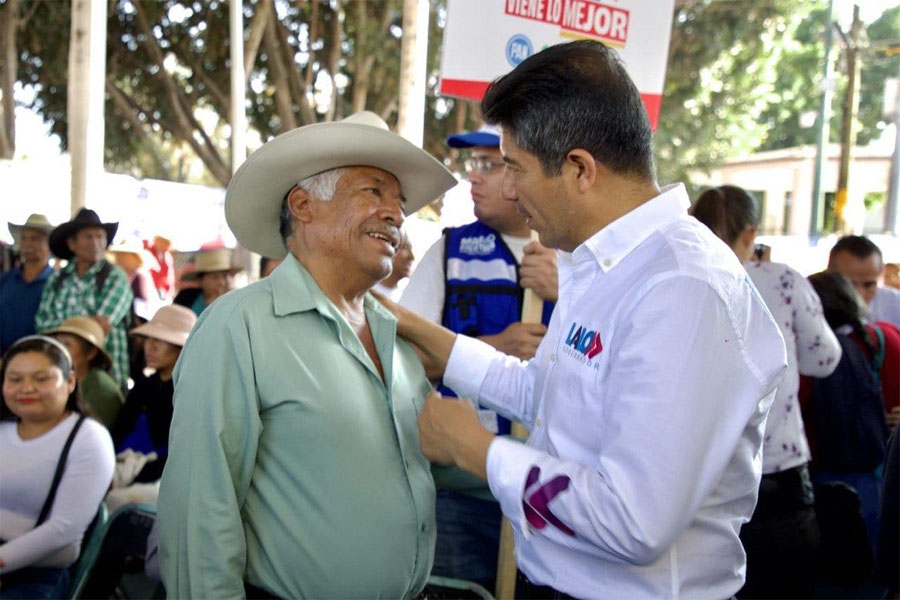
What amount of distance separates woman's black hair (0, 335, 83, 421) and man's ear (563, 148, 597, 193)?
2751mm

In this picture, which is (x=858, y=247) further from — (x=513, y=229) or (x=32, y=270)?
(x=32, y=270)

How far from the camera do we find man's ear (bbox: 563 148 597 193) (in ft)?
5.58

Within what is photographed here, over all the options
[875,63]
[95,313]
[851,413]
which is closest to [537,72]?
[851,413]

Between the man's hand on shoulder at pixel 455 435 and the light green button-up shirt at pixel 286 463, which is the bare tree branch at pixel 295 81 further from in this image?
the man's hand on shoulder at pixel 455 435

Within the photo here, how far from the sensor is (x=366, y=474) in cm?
218

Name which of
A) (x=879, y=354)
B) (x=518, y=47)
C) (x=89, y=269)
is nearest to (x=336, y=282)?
(x=518, y=47)

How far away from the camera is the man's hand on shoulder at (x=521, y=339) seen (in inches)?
115

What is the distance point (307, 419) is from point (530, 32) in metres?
2.24

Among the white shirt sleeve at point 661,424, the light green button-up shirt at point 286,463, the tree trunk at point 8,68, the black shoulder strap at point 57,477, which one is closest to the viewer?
the white shirt sleeve at point 661,424

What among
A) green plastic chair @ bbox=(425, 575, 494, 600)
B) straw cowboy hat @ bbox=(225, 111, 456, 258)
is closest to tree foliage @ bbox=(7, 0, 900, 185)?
straw cowboy hat @ bbox=(225, 111, 456, 258)

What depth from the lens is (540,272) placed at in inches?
116

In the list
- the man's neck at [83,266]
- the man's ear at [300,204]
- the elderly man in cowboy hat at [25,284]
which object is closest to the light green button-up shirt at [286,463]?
the man's ear at [300,204]

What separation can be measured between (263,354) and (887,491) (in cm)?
182

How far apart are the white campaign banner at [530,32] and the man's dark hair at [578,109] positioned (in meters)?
2.00
